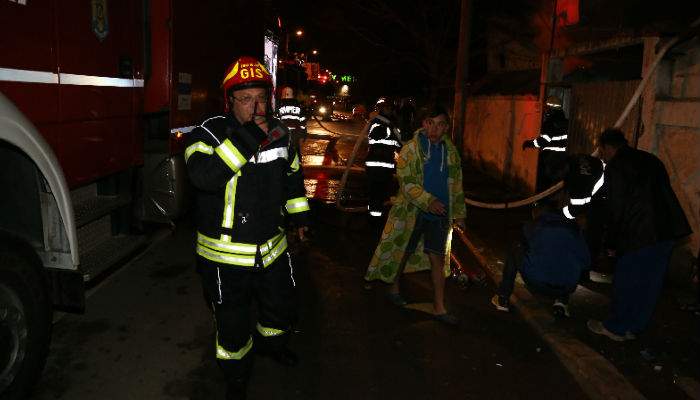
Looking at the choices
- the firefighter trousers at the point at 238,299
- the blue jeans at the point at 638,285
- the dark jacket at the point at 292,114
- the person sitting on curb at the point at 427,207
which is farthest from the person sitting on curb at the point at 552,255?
the dark jacket at the point at 292,114

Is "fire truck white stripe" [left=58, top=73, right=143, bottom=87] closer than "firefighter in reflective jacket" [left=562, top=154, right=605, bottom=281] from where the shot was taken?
Yes

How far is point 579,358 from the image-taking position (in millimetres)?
4312

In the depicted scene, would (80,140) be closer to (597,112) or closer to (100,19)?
(100,19)

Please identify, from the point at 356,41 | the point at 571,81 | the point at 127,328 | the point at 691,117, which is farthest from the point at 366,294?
the point at 356,41

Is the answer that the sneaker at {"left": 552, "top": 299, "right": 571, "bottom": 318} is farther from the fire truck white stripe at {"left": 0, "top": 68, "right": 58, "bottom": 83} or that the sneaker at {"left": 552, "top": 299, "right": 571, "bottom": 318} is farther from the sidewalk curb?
the fire truck white stripe at {"left": 0, "top": 68, "right": 58, "bottom": 83}

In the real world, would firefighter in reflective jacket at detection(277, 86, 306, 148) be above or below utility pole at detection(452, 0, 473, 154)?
below

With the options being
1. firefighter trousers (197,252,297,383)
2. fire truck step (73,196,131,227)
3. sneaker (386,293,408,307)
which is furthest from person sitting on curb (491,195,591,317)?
fire truck step (73,196,131,227)

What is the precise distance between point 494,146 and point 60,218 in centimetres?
1211

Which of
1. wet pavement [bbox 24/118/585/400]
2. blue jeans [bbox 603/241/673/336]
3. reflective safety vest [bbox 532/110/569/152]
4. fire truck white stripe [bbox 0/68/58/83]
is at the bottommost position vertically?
wet pavement [bbox 24/118/585/400]

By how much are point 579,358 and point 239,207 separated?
277 centimetres

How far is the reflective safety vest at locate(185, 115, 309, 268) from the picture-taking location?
3008 mm

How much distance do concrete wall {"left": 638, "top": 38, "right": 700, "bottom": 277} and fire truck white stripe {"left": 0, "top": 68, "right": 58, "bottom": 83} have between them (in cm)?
562

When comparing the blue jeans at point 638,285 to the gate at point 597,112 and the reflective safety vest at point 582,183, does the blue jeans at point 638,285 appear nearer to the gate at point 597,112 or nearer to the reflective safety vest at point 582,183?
the reflective safety vest at point 582,183

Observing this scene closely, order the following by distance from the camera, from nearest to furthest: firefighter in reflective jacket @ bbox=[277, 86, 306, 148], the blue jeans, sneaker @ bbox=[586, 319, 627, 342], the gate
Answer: the blue jeans < sneaker @ bbox=[586, 319, 627, 342] < the gate < firefighter in reflective jacket @ bbox=[277, 86, 306, 148]
